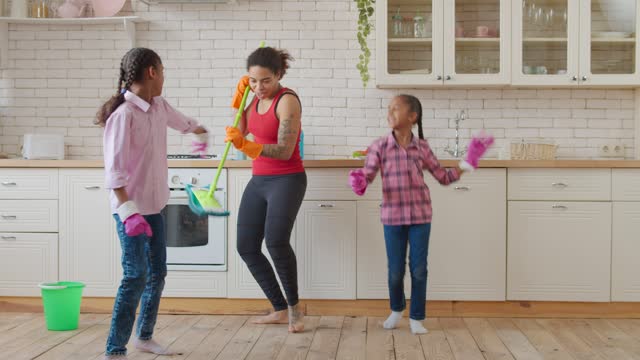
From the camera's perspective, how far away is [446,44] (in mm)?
4438

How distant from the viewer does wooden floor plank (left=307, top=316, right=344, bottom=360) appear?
10.8 feet

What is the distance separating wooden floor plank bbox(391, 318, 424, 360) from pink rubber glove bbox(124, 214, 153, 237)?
118cm

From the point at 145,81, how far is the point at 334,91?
1.92m

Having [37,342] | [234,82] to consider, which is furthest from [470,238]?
[37,342]

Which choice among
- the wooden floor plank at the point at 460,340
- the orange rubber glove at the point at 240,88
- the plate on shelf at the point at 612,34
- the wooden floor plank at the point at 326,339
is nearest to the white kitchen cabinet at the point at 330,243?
the wooden floor plank at the point at 326,339

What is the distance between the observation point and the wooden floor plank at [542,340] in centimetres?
329

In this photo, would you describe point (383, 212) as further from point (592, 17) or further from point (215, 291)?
point (592, 17)

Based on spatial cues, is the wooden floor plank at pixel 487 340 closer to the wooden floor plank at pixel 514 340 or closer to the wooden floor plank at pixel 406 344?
the wooden floor plank at pixel 514 340

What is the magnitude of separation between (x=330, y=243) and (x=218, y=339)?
0.84m

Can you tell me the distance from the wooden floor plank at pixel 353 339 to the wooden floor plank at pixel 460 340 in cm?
39

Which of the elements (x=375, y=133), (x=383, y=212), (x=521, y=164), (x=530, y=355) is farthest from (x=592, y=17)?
(x=530, y=355)

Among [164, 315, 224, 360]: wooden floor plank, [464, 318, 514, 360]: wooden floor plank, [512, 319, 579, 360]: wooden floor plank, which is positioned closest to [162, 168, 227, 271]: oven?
[164, 315, 224, 360]: wooden floor plank

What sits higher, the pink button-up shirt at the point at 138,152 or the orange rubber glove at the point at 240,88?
A: the orange rubber glove at the point at 240,88

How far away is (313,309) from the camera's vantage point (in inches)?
163
